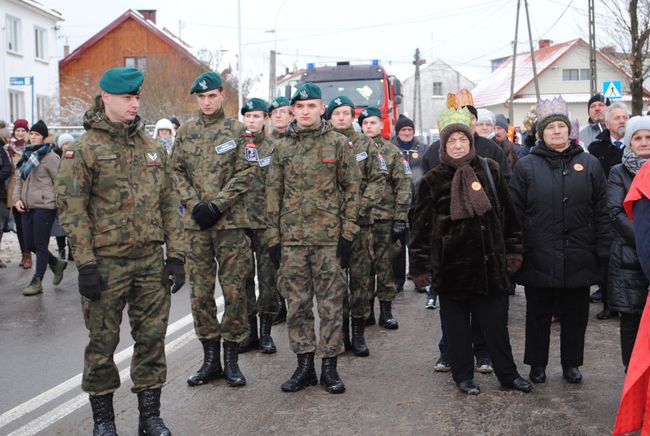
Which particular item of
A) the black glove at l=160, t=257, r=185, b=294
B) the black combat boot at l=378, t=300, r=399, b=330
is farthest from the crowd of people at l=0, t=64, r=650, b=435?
the black combat boot at l=378, t=300, r=399, b=330

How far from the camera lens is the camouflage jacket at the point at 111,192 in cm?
488

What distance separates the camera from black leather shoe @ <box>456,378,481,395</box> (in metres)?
5.93

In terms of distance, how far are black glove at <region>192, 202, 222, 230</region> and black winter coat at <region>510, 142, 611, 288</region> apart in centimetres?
236

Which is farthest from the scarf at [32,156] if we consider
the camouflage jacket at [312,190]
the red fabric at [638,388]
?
the red fabric at [638,388]

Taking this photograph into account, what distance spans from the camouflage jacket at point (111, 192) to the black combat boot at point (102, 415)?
861mm

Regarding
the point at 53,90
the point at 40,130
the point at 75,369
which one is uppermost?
A: the point at 53,90

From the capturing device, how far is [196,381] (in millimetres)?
6215

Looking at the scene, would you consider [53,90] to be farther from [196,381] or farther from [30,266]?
[196,381]

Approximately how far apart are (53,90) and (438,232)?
35.8 m

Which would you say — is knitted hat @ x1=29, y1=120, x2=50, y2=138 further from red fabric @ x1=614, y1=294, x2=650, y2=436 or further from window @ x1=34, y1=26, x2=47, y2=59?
window @ x1=34, y1=26, x2=47, y2=59

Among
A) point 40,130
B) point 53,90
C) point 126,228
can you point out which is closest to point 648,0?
point 40,130

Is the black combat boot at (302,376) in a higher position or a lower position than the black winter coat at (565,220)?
lower

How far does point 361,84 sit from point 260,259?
A: 52.1 feet

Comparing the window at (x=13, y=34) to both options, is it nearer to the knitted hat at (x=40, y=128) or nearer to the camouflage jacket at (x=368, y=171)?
the knitted hat at (x=40, y=128)
